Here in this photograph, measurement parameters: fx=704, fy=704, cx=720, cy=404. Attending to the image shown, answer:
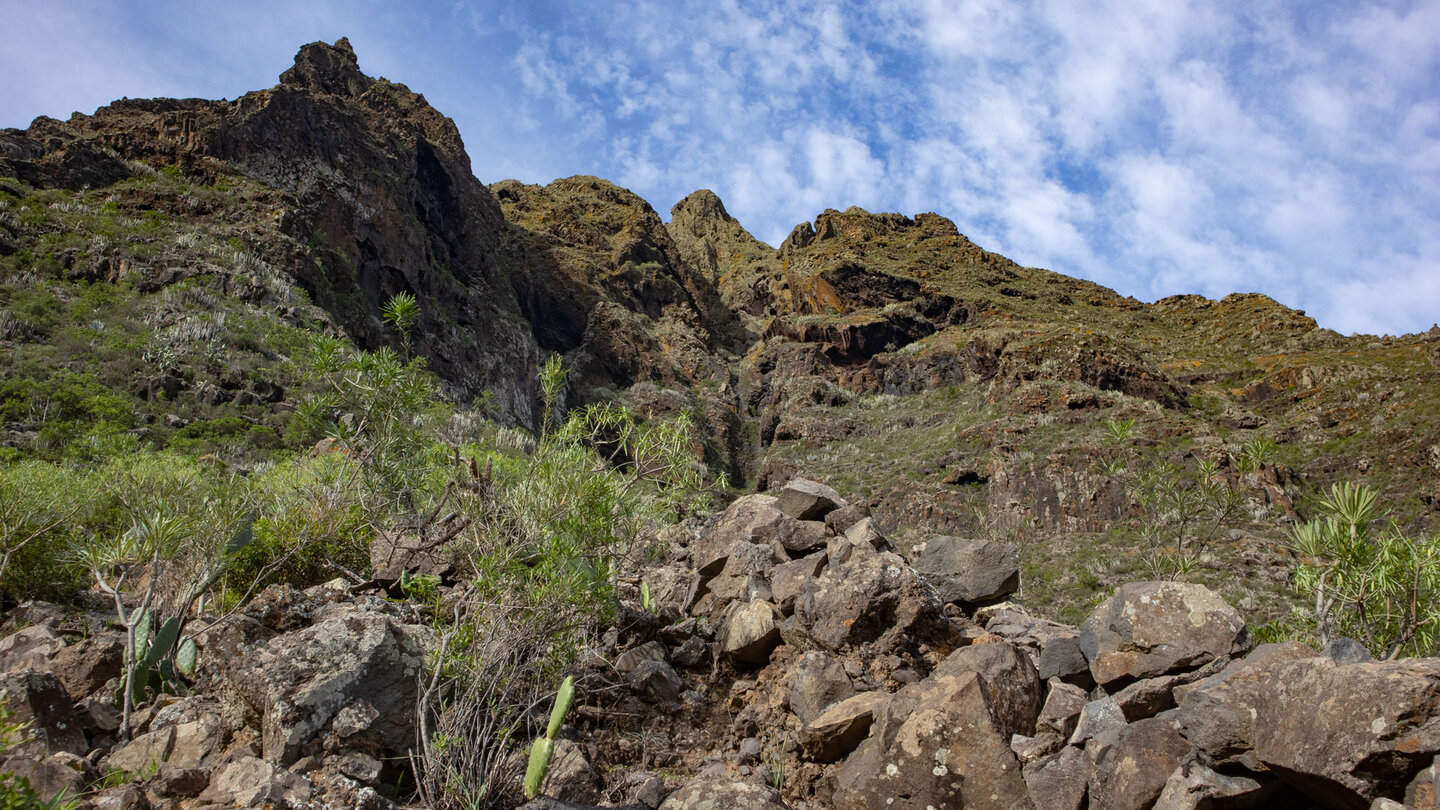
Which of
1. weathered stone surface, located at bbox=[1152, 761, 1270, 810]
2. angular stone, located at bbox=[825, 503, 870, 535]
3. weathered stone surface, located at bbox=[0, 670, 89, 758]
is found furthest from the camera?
angular stone, located at bbox=[825, 503, 870, 535]

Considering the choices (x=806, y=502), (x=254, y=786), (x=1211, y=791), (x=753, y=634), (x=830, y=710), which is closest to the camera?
(x=1211, y=791)

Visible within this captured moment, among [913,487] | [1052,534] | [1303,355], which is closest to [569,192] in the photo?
[913,487]

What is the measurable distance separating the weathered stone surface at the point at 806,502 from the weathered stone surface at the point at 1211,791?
23.5 ft

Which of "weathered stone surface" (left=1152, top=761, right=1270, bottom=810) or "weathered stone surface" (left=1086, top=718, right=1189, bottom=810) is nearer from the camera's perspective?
"weathered stone surface" (left=1152, top=761, right=1270, bottom=810)

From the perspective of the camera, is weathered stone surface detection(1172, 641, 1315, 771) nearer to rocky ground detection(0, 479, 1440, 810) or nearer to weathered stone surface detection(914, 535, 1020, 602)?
rocky ground detection(0, 479, 1440, 810)

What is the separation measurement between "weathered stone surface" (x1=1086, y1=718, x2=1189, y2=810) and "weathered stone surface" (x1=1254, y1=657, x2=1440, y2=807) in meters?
0.54

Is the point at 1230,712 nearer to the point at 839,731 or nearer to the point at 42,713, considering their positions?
the point at 839,731

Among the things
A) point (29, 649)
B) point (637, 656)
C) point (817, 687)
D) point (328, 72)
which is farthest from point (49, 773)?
point (328, 72)

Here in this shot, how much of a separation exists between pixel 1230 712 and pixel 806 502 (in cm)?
725

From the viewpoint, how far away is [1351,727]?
364cm

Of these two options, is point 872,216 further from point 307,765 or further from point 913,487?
point 307,765

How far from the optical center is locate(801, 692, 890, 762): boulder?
6.12 m

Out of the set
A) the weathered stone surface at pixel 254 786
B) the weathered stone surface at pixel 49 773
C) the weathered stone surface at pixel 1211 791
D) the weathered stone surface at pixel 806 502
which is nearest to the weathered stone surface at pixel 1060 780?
the weathered stone surface at pixel 1211 791

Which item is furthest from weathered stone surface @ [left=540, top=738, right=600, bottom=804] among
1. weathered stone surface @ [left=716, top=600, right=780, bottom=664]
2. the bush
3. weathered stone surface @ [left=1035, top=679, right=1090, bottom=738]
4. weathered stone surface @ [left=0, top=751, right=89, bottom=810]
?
the bush
